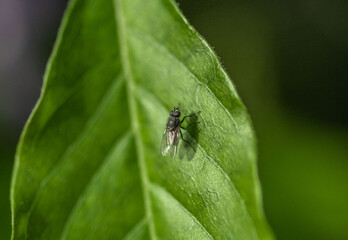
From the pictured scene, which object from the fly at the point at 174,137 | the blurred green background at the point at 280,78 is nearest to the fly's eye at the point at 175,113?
the fly at the point at 174,137

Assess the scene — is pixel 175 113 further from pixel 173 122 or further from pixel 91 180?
pixel 91 180

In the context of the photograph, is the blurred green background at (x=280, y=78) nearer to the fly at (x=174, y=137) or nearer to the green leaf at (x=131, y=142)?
the fly at (x=174, y=137)

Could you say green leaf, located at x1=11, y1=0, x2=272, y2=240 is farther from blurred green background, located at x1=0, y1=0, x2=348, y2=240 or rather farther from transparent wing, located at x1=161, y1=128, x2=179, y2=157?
blurred green background, located at x1=0, y1=0, x2=348, y2=240

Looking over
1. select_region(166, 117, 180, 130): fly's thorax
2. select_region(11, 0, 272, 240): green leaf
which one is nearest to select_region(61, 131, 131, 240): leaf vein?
select_region(11, 0, 272, 240): green leaf

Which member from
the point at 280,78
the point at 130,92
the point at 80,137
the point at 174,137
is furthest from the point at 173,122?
the point at 280,78

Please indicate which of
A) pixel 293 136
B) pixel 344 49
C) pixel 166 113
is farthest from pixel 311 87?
pixel 166 113
